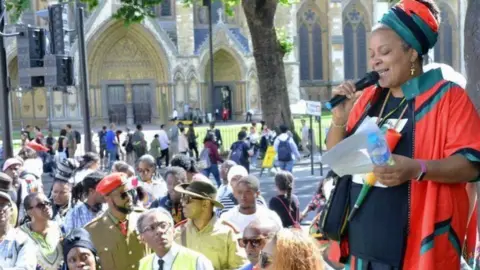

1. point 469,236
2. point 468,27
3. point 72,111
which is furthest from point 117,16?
point 72,111

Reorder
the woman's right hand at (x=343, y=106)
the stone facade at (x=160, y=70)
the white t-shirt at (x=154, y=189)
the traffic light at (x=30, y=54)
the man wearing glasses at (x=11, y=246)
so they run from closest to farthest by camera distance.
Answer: the woman's right hand at (x=343, y=106) → the man wearing glasses at (x=11, y=246) → the white t-shirt at (x=154, y=189) → the traffic light at (x=30, y=54) → the stone facade at (x=160, y=70)

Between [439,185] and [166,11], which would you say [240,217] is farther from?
[166,11]

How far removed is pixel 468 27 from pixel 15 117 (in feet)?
125

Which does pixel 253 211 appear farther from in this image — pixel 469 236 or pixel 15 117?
pixel 15 117

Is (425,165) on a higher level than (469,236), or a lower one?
higher

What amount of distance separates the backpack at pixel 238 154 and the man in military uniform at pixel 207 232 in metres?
12.4

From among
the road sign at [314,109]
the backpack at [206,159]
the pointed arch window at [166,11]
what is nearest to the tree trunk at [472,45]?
the backpack at [206,159]

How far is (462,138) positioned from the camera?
286cm

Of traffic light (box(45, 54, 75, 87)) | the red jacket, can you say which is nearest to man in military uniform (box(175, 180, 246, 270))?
the red jacket

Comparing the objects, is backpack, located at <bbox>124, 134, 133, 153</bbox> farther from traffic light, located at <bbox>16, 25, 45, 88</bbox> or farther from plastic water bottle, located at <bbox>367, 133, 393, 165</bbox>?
plastic water bottle, located at <bbox>367, 133, 393, 165</bbox>

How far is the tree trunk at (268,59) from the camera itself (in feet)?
70.8

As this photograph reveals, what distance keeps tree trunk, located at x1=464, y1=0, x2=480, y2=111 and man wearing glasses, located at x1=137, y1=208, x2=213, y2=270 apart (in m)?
3.36

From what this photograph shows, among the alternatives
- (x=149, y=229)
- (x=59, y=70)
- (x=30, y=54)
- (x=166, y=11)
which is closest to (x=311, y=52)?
(x=166, y=11)

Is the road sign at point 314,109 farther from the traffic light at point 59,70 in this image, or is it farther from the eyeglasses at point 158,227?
the eyeglasses at point 158,227
